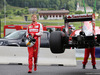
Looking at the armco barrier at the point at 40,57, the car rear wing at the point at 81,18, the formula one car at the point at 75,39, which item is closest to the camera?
the formula one car at the point at 75,39

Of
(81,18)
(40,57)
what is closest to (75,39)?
(81,18)

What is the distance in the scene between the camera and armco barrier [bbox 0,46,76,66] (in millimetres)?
13275

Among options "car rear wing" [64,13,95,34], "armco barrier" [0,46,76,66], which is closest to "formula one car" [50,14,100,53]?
"car rear wing" [64,13,95,34]

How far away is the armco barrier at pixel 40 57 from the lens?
43.6 ft

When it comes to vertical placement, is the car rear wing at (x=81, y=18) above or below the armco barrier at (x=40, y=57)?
above

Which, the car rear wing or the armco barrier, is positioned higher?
the car rear wing

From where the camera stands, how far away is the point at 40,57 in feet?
44.5

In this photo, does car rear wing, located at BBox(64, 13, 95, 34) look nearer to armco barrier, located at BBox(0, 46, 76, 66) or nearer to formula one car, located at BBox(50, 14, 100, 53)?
formula one car, located at BBox(50, 14, 100, 53)

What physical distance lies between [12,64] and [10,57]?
0.94ft

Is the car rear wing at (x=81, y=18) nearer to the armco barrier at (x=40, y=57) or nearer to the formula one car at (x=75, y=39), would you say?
the formula one car at (x=75, y=39)

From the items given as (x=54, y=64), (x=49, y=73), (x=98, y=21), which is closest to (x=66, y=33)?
(x=49, y=73)

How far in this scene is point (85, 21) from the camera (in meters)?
9.97

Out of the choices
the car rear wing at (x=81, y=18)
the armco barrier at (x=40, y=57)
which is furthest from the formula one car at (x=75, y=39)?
the armco barrier at (x=40, y=57)

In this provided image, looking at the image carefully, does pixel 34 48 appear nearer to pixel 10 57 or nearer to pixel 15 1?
pixel 10 57
